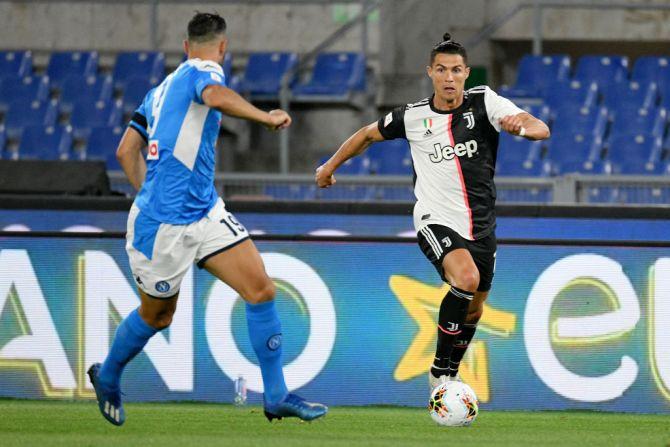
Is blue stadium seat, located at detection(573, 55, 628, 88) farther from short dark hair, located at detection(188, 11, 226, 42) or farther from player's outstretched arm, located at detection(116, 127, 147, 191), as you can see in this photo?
short dark hair, located at detection(188, 11, 226, 42)

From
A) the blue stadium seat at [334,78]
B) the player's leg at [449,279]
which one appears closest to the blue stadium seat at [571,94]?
the blue stadium seat at [334,78]

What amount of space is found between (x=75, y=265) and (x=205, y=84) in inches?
123

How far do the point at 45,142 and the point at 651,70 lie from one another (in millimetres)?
8601

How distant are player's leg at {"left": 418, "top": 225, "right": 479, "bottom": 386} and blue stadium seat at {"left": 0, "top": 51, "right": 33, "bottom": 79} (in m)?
12.5

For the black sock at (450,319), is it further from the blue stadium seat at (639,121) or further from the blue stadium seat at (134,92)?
the blue stadium seat at (134,92)

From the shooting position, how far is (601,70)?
750 inches

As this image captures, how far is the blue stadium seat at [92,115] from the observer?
58.7 feet

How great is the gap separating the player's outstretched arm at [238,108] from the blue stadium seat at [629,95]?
12.1 metres

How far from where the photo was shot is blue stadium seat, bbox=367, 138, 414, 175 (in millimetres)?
16391

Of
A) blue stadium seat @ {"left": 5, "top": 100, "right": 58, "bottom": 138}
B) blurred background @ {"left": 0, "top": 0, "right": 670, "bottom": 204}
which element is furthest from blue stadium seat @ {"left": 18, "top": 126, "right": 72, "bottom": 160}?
blue stadium seat @ {"left": 5, "top": 100, "right": 58, "bottom": 138}

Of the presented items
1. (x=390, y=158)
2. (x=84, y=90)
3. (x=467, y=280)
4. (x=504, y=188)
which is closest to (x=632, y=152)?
(x=390, y=158)

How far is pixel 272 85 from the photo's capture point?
18375 millimetres

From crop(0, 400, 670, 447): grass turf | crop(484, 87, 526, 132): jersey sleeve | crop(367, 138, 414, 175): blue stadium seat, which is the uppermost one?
crop(484, 87, 526, 132): jersey sleeve

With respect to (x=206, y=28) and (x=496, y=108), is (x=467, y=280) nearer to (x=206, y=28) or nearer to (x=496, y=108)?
(x=496, y=108)
